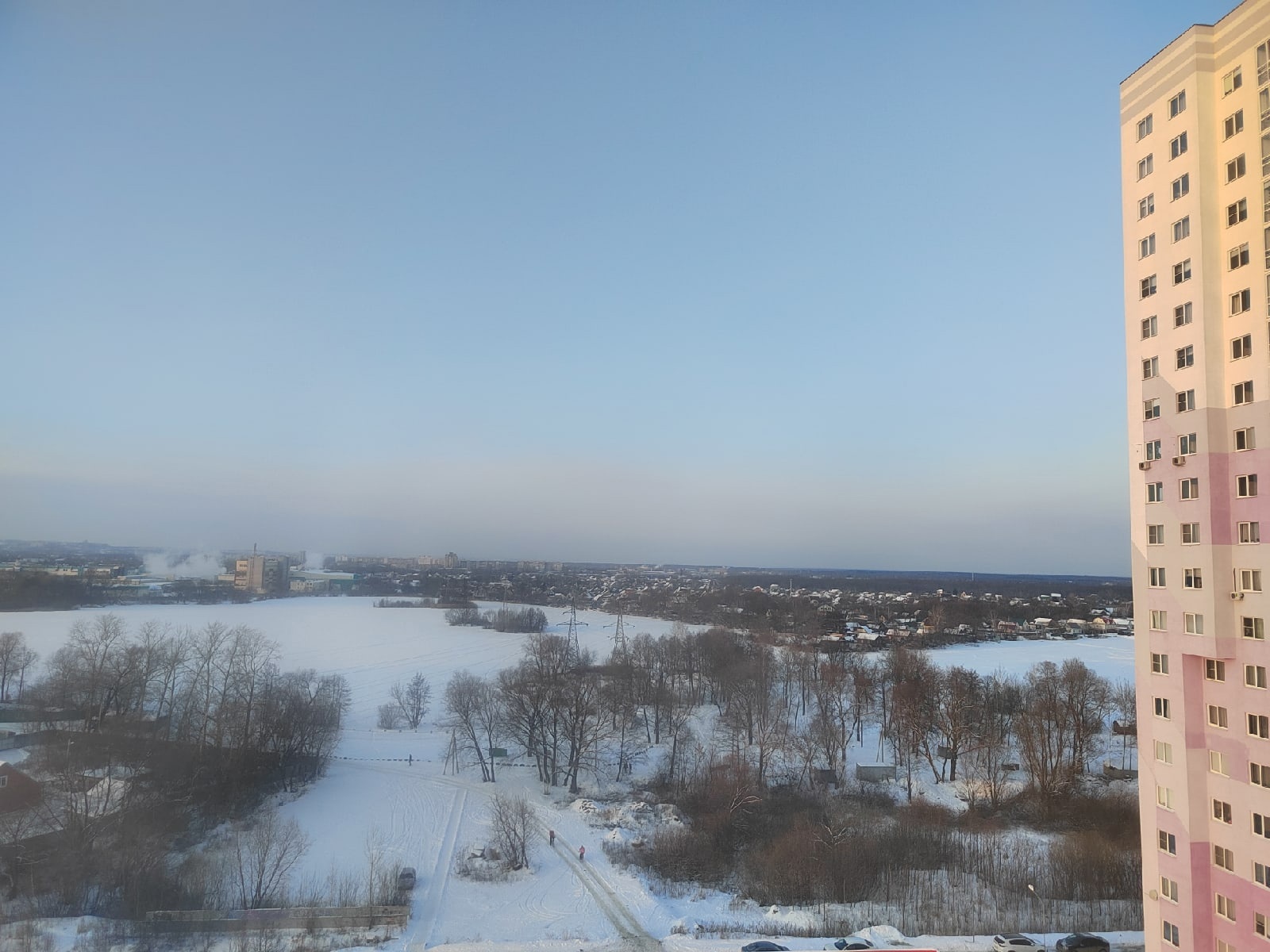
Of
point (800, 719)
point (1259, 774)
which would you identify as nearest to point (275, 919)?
point (1259, 774)

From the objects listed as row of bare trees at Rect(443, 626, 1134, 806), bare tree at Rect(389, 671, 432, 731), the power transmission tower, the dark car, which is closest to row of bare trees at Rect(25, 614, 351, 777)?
bare tree at Rect(389, 671, 432, 731)

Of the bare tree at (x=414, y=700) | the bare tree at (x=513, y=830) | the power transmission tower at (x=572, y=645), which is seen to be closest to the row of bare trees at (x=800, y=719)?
the power transmission tower at (x=572, y=645)

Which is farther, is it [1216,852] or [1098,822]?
[1098,822]

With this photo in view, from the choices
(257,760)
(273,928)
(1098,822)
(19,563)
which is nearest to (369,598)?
(257,760)

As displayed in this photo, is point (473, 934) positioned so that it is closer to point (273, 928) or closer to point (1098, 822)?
point (273, 928)

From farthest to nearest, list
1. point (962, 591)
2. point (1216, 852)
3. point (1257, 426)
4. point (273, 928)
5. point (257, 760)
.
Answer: point (962, 591) < point (257, 760) < point (273, 928) < point (1216, 852) < point (1257, 426)

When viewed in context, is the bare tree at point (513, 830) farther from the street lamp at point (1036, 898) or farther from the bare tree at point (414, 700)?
the bare tree at point (414, 700)

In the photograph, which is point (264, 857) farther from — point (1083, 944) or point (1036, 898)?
point (1036, 898)
